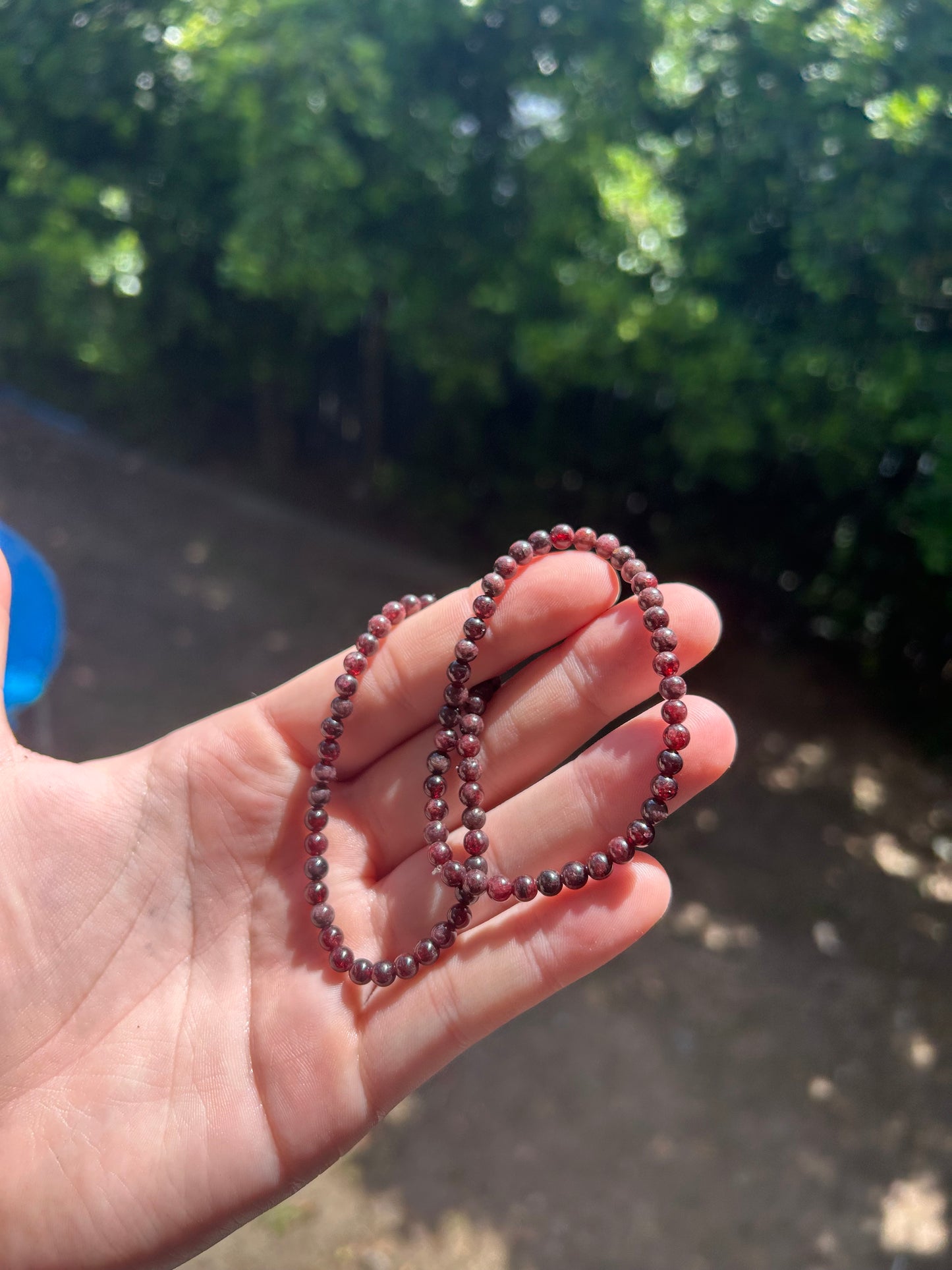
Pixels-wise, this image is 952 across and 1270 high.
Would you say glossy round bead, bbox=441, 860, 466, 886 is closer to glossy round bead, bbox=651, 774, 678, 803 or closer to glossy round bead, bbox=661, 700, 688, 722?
glossy round bead, bbox=651, 774, 678, 803

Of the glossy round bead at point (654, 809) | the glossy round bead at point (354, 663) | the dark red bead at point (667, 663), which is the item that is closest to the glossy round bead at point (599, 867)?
the glossy round bead at point (654, 809)

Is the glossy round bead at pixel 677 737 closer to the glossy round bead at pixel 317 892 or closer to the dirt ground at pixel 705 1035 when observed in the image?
the glossy round bead at pixel 317 892

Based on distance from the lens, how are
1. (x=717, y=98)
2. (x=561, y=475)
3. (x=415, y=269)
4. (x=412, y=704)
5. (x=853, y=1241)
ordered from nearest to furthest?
(x=412, y=704), (x=853, y=1241), (x=717, y=98), (x=415, y=269), (x=561, y=475)

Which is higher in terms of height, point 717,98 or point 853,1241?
point 717,98

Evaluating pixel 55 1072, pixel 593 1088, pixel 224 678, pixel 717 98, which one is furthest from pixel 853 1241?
pixel 717 98

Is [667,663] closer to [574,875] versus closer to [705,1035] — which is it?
[574,875]

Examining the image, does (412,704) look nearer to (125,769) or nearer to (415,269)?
(125,769)

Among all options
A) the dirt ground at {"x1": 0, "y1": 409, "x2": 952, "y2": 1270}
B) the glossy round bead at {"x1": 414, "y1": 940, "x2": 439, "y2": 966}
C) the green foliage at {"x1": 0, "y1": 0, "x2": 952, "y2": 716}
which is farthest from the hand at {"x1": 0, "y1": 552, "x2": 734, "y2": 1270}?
the green foliage at {"x1": 0, "y1": 0, "x2": 952, "y2": 716}
